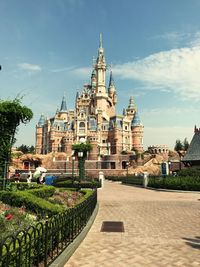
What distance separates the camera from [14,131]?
20531 millimetres

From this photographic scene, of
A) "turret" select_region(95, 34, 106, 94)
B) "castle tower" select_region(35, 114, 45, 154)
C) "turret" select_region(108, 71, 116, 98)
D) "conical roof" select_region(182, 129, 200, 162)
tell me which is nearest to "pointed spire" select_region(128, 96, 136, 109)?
"turret" select_region(108, 71, 116, 98)

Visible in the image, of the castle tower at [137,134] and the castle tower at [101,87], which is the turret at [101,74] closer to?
the castle tower at [101,87]

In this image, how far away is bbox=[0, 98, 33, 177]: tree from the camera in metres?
19.7

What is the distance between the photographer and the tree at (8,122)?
64.7 feet

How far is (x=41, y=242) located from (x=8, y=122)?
619 inches

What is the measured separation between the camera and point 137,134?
110 metres

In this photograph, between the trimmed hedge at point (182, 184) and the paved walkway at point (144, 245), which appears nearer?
the paved walkway at point (144, 245)

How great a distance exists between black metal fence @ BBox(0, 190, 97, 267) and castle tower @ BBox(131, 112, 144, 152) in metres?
99.7

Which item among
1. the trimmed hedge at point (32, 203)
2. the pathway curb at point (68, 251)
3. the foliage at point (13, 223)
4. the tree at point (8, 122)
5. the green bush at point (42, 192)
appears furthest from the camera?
the tree at point (8, 122)

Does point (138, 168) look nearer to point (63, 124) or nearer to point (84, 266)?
point (63, 124)

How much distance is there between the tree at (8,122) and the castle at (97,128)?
69.7 m

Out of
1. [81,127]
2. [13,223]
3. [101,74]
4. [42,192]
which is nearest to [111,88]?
[101,74]

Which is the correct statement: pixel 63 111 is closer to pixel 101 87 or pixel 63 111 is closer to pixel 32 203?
pixel 101 87

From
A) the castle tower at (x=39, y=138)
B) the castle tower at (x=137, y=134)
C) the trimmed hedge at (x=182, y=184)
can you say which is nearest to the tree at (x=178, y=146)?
the castle tower at (x=137, y=134)
